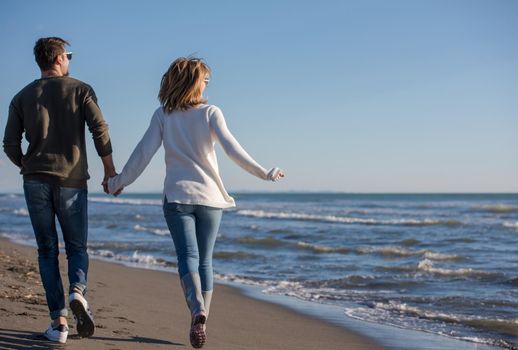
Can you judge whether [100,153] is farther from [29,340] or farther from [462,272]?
[462,272]

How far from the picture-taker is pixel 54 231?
367cm

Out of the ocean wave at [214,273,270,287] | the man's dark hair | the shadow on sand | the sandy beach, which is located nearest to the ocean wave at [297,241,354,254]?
the ocean wave at [214,273,270,287]

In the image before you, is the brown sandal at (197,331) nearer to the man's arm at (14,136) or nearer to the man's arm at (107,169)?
the man's arm at (107,169)

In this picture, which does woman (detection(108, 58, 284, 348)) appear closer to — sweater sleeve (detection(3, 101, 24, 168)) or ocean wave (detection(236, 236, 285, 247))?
sweater sleeve (detection(3, 101, 24, 168))

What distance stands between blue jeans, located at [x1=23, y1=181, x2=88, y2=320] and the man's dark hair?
731mm

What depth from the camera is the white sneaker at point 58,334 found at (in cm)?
353

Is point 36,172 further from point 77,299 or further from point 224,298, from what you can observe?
point 224,298

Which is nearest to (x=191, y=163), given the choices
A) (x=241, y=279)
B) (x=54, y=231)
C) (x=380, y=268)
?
(x=54, y=231)

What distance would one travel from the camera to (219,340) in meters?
4.41

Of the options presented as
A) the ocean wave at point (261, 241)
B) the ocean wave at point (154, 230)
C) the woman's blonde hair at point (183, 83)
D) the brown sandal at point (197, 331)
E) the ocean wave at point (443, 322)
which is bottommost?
the ocean wave at point (154, 230)

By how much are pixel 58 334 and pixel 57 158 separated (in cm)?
103

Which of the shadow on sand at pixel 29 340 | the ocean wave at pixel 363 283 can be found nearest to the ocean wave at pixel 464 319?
the ocean wave at pixel 363 283

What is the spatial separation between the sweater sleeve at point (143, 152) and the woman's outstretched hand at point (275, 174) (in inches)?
27.1

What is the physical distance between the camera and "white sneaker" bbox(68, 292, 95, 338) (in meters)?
3.46
